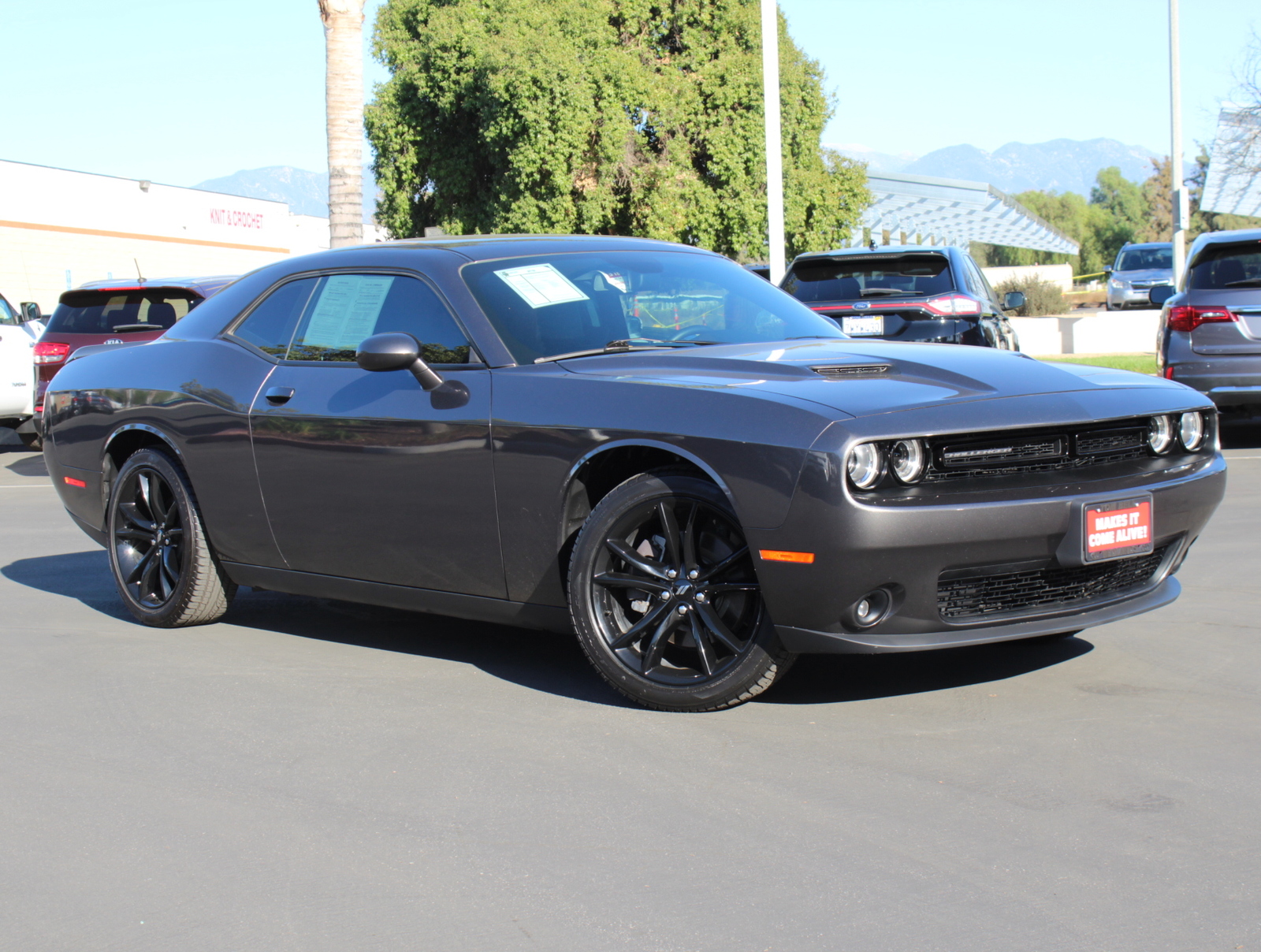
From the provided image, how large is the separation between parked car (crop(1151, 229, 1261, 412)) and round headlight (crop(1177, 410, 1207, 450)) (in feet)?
21.7

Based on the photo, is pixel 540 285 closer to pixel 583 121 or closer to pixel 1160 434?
pixel 1160 434

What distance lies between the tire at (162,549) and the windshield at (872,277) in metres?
6.01

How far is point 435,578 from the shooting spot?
16.3 ft

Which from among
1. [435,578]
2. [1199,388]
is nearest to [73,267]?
[1199,388]

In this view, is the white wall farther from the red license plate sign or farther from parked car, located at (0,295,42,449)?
the red license plate sign

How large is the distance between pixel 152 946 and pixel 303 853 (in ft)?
1.71

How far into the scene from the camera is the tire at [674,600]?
425 centimetres

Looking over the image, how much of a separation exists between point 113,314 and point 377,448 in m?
9.55

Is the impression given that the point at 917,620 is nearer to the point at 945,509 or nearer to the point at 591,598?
the point at 945,509

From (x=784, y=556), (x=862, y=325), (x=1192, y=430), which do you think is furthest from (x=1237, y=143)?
(x=784, y=556)

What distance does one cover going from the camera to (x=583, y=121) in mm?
28344

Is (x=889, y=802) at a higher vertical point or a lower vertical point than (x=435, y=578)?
lower

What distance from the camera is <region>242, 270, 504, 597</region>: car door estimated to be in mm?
4816

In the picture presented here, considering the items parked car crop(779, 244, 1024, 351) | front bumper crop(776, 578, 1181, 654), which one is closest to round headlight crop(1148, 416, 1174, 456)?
front bumper crop(776, 578, 1181, 654)
